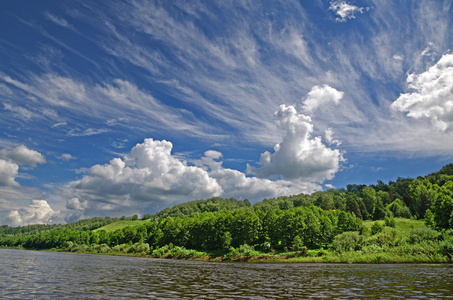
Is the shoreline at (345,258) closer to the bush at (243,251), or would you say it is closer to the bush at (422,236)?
the bush at (243,251)

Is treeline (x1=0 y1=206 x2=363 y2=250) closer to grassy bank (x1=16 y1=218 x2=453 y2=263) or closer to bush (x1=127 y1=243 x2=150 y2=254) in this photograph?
grassy bank (x1=16 y1=218 x2=453 y2=263)

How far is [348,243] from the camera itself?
9250cm

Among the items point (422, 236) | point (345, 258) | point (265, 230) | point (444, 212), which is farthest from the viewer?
point (265, 230)

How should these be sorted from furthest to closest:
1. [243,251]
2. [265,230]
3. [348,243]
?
1. [265,230]
2. [243,251]
3. [348,243]

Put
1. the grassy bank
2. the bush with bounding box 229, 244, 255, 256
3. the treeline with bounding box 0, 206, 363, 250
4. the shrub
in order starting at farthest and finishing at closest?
the treeline with bounding box 0, 206, 363, 250, the shrub, the bush with bounding box 229, 244, 255, 256, the grassy bank

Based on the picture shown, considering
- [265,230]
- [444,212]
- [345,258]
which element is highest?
[444,212]

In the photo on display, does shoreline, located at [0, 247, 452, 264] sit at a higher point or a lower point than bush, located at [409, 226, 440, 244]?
lower

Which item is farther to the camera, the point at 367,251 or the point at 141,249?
the point at 141,249

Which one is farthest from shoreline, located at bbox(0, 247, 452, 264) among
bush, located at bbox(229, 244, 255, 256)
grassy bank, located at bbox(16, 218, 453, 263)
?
bush, located at bbox(229, 244, 255, 256)

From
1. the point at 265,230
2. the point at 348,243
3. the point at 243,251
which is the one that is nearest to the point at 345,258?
the point at 348,243

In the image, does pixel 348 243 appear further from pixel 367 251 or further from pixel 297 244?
pixel 297 244

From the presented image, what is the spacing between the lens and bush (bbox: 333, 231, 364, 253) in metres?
90.3

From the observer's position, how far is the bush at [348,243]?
9028 centimetres

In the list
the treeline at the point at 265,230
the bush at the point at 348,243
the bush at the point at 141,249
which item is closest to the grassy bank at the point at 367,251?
the bush at the point at 348,243
